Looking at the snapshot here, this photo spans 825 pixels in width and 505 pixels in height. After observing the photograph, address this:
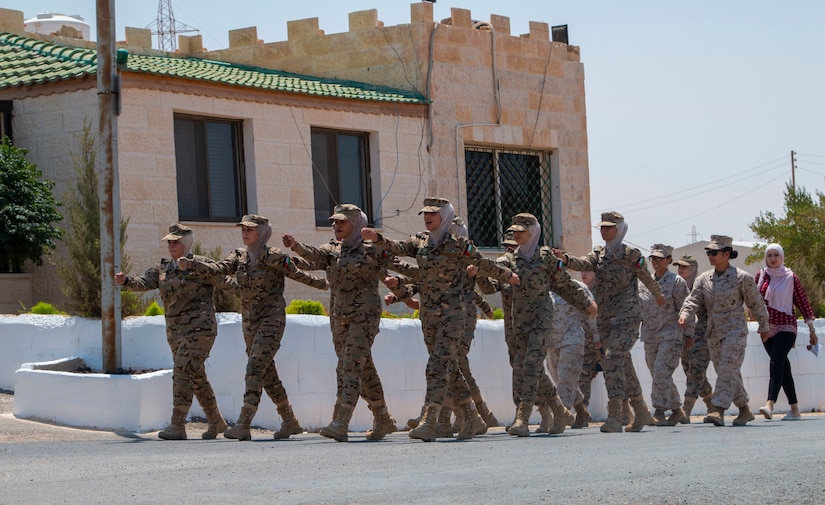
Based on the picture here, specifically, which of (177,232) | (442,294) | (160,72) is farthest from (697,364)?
(160,72)

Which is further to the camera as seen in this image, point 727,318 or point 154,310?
point 154,310

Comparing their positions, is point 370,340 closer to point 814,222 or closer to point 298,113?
point 298,113

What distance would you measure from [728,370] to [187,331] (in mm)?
5699

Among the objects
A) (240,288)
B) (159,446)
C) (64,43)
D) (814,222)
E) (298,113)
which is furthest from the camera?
(814,222)

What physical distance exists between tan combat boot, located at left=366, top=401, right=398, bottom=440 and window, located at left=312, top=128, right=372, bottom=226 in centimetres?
807

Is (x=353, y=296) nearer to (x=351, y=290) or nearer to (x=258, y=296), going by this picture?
(x=351, y=290)

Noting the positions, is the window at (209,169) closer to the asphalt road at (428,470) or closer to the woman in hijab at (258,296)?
the woman in hijab at (258,296)

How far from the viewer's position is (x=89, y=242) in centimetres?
1574

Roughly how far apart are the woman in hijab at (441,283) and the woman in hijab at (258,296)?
101 centimetres

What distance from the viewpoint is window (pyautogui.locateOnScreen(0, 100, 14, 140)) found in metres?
18.4

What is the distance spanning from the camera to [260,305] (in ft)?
40.5

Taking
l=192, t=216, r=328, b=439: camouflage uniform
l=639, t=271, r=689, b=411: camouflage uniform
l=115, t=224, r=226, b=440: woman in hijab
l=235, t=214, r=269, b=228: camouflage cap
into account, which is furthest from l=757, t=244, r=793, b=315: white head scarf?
l=115, t=224, r=226, b=440: woman in hijab

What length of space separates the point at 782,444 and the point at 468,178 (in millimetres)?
12762

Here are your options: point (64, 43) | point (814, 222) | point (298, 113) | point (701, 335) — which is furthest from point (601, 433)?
point (814, 222)
